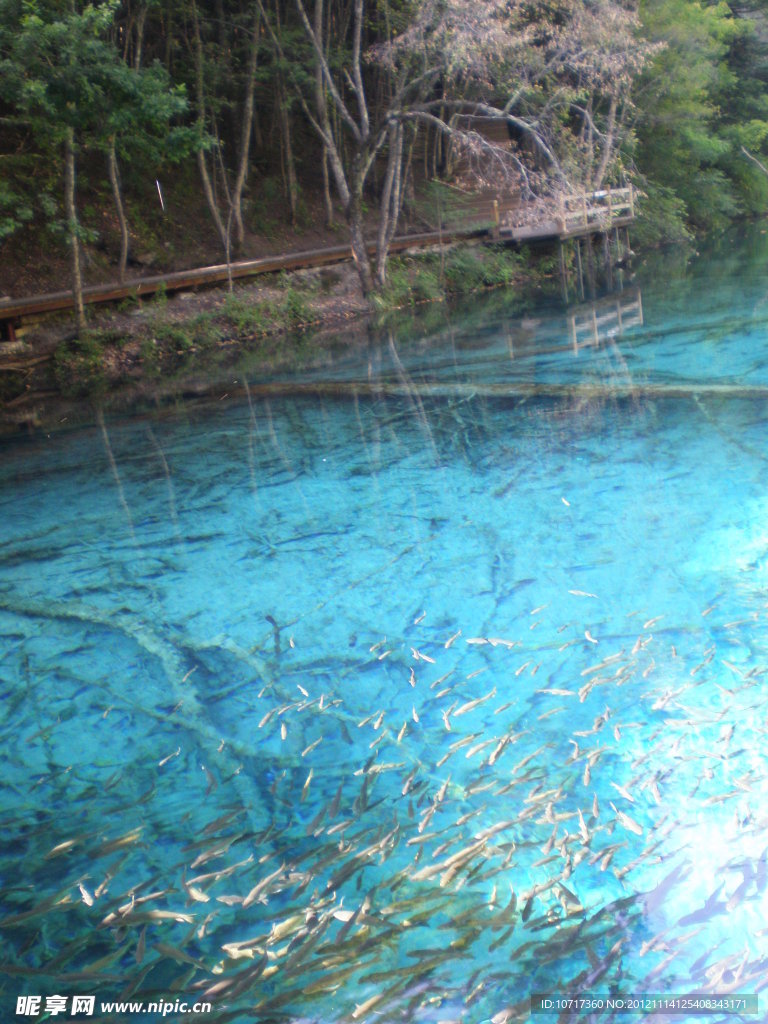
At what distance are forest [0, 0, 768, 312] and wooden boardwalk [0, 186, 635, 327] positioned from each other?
1.88ft

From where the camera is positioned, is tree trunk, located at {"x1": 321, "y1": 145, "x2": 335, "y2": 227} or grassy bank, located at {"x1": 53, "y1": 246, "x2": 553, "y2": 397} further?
tree trunk, located at {"x1": 321, "y1": 145, "x2": 335, "y2": 227}

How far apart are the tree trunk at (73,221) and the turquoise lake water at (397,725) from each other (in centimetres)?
763

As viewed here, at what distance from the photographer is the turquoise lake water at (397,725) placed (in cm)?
291

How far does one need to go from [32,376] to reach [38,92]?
4519 mm

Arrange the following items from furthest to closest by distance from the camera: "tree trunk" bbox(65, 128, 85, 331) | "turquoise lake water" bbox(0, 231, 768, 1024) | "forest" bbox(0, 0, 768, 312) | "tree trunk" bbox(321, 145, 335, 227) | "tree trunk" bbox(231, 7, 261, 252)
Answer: "tree trunk" bbox(321, 145, 335, 227) < "tree trunk" bbox(231, 7, 261, 252) < "tree trunk" bbox(65, 128, 85, 331) < "forest" bbox(0, 0, 768, 312) < "turquoise lake water" bbox(0, 231, 768, 1024)

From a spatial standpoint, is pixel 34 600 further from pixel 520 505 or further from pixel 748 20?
pixel 748 20

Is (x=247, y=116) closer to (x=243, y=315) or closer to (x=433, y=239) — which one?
(x=243, y=315)

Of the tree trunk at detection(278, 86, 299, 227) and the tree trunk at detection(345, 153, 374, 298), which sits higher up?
the tree trunk at detection(278, 86, 299, 227)

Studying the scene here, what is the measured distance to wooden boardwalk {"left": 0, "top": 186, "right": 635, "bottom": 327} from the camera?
16016mm

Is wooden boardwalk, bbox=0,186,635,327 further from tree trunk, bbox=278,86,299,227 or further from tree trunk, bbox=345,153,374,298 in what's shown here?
tree trunk, bbox=278,86,299,227

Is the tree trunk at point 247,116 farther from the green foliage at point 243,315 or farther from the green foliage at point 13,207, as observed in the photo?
the green foliage at point 13,207

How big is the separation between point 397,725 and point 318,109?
18664 millimetres

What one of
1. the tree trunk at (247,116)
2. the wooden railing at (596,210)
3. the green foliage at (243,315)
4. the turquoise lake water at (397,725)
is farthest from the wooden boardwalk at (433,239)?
the turquoise lake water at (397,725)

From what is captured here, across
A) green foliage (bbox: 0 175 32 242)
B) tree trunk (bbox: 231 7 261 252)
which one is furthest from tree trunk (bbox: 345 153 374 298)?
green foliage (bbox: 0 175 32 242)
